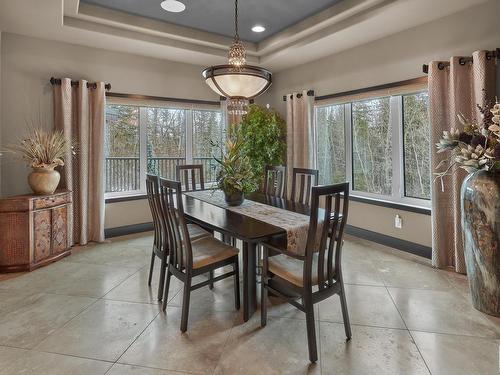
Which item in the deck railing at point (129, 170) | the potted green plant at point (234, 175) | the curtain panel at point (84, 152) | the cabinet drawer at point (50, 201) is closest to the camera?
the potted green plant at point (234, 175)

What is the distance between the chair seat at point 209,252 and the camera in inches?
91.8

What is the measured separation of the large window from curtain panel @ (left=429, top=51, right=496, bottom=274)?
38 centimetres

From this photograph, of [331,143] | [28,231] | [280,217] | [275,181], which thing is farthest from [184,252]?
[331,143]

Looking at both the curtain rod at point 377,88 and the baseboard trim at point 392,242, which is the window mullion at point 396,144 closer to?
the curtain rod at point 377,88

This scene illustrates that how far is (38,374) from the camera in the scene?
1.78 meters

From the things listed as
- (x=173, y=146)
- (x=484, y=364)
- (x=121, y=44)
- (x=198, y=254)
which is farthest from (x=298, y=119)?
(x=484, y=364)

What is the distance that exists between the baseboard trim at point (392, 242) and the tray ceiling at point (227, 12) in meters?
2.93

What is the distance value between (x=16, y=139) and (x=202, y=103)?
264 cm

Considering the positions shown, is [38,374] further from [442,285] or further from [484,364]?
[442,285]

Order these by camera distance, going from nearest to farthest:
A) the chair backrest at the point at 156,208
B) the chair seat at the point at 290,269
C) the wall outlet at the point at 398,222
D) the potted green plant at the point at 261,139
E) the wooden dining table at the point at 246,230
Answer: the chair seat at the point at 290,269 < the wooden dining table at the point at 246,230 < the chair backrest at the point at 156,208 < the wall outlet at the point at 398,222 < the potted green plant at the point at 261,139

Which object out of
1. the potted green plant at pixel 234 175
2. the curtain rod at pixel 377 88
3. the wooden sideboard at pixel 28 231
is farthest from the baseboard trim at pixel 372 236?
the potted green plant at pixel 234 175

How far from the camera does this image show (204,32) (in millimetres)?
→ 4273

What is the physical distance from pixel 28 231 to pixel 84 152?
4.04 feet

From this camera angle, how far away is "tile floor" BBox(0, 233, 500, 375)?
186 cm
